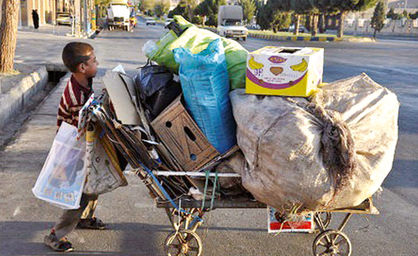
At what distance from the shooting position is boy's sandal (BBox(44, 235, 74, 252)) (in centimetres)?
352

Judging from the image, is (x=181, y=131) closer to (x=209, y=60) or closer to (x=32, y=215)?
(x=209, y=60)

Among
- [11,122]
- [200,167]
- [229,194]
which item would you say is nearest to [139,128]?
[200,167]

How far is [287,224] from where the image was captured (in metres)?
3.37

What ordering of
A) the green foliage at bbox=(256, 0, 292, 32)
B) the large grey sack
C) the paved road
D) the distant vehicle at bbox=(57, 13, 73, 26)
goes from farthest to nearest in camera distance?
1. the green foliage at bbox=(256, 0, 292, 32)
2. the distant vehicle at bbox=(57, 13, 73, 26)
3. the paved road
4. the large grey sack

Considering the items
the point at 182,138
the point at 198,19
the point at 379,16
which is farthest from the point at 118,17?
the point at 182,138

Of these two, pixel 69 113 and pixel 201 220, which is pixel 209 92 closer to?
pixel 201 220

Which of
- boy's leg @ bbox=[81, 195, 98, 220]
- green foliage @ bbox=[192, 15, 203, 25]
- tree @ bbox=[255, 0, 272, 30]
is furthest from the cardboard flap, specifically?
green foliage @ bbox=[192, 15, 203, 25]

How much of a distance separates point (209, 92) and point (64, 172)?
3.91 ft

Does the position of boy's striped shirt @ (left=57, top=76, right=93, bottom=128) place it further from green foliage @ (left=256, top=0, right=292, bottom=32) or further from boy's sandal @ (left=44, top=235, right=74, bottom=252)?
green foliage @ (left=256, top=0, right=292, bottom=32)

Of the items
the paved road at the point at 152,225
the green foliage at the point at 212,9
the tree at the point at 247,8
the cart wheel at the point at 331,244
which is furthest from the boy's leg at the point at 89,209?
the green foliage at the point at 212,9

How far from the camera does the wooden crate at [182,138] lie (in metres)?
3.17

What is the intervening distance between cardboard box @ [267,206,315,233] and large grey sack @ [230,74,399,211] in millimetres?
381

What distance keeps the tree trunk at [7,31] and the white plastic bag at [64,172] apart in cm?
885

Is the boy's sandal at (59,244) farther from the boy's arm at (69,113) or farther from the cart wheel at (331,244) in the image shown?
the cart wheel at (331,244)
